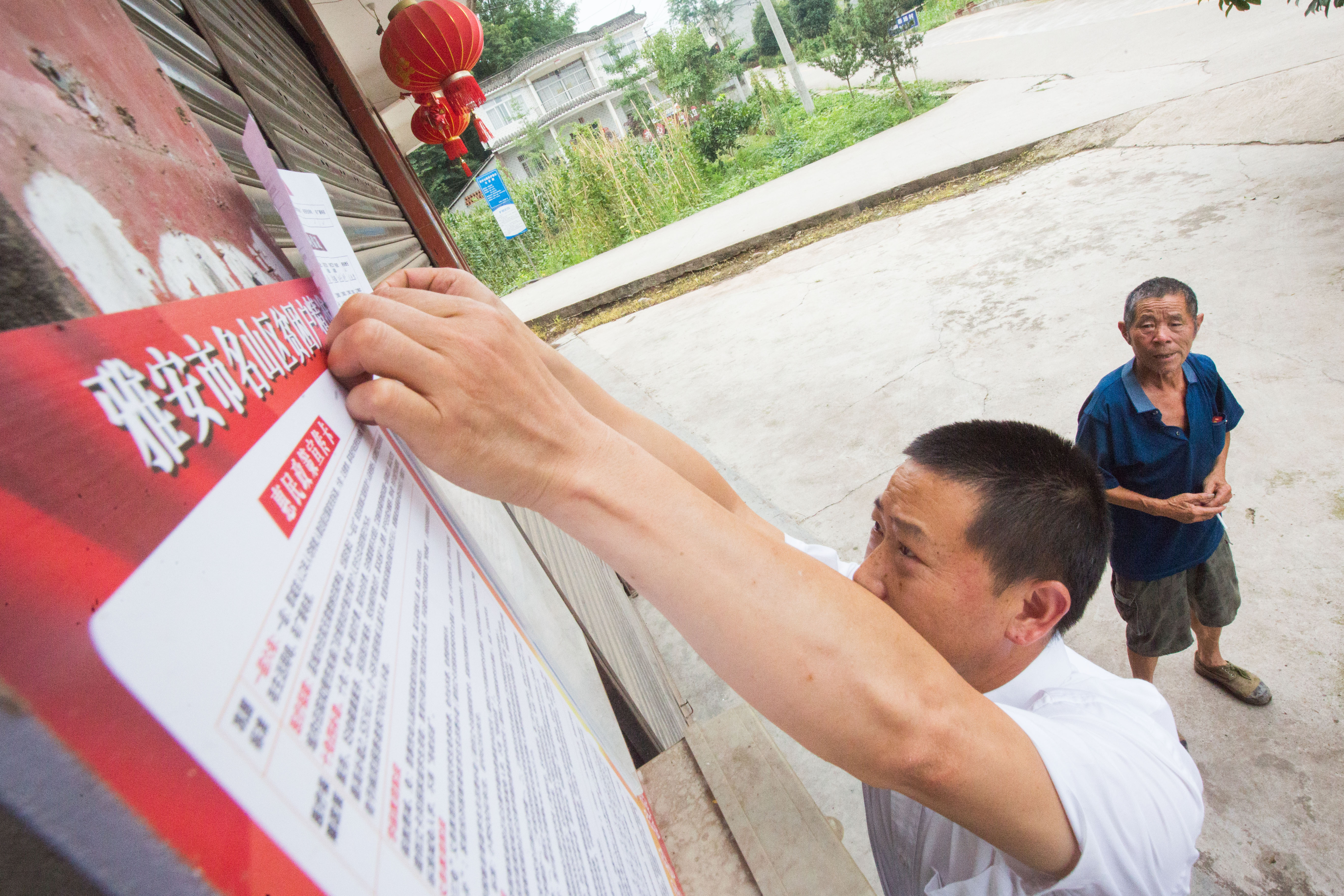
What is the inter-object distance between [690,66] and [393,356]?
20.8m

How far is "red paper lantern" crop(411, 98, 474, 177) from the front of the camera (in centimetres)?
388

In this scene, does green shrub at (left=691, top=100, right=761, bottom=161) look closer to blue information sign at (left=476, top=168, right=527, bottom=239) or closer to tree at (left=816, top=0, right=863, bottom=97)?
tree at (left=816, top=0, right=863, bottom=97)

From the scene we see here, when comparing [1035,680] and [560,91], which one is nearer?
[1035,680]

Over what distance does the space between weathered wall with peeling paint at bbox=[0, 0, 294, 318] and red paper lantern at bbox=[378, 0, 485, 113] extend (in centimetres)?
316

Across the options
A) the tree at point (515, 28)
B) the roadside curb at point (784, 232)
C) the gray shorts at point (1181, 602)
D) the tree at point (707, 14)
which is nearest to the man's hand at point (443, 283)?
the gray shorts at point (1181, 602)

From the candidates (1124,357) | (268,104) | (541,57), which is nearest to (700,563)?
(268,104)

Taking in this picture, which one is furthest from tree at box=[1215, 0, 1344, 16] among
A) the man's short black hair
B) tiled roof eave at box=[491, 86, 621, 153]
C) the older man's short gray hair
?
tiled roof eave at box=[491, 86, 621, 153]

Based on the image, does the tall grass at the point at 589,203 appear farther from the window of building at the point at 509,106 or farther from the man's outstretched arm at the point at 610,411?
the window of building at the point at 509,106

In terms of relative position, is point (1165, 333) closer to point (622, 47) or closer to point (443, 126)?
point (443, 126)

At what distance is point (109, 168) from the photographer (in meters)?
0.41

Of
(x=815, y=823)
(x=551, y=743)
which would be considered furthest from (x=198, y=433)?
(x=815, y=823)

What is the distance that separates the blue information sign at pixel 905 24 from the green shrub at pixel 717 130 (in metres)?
3.63

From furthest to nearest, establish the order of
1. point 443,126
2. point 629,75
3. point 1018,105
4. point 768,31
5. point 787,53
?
point 768,31, point 629,75, point 787,53, point 1018,105, point 443,126

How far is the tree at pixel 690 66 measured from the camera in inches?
707
